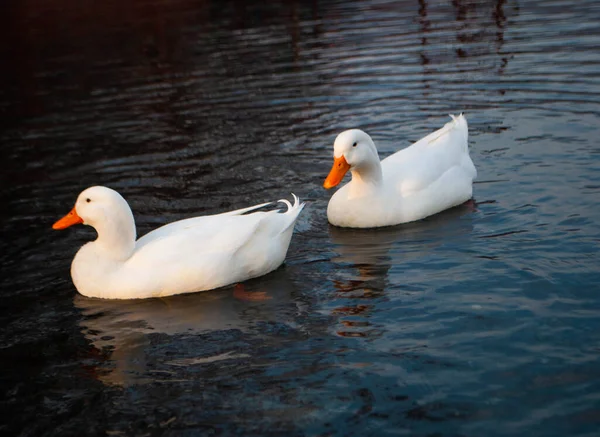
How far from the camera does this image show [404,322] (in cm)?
732

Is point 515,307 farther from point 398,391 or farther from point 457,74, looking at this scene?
point 457,74

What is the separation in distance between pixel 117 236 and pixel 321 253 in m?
2.10

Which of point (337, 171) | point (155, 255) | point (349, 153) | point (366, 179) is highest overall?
point (349, 153)

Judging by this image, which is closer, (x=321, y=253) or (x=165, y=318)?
(x=165, y=318)

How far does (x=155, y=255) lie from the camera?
8328mm

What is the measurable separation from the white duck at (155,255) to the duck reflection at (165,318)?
A: 12 centimetres

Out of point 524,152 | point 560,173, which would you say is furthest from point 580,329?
point 524,152

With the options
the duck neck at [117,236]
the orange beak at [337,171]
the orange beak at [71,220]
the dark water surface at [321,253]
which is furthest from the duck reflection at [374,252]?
the orange beak at [71,220]

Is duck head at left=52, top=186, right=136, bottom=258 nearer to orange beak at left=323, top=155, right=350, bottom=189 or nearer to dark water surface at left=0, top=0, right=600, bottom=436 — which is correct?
dark water surface at left=0, top=0, right=600, bottom=436

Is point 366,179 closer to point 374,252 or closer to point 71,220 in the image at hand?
point 374,252

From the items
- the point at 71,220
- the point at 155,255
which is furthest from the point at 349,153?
the point at 71,220

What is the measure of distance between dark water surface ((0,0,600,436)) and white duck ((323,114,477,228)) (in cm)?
20

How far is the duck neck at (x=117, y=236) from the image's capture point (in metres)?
8.33

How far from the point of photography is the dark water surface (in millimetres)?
6266
